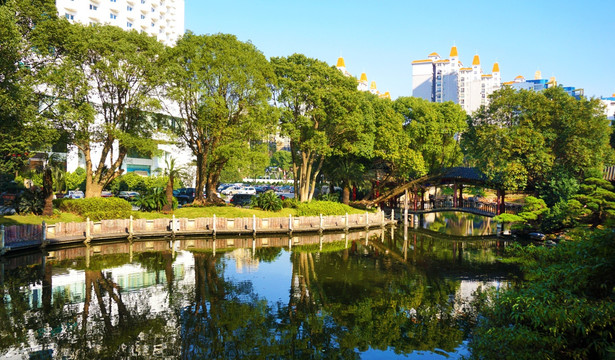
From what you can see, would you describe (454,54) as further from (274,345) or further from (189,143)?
(274,345)

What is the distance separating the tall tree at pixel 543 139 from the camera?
40719mm

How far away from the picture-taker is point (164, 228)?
37281 mm

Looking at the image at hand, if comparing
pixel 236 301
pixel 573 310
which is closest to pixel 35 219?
pixel 236 301

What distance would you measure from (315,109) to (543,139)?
72.1ft

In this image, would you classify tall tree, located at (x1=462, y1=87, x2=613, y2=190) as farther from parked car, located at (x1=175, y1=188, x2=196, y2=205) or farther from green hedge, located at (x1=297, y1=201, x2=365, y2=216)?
parked car, located at (x1=175, y1=188, x2=196, y2=205)

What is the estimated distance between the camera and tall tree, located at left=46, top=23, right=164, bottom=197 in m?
35.6

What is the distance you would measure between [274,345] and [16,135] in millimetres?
26400

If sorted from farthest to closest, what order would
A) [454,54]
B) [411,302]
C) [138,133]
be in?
1. [454,54]
2. [138,133]
3. [411,302]

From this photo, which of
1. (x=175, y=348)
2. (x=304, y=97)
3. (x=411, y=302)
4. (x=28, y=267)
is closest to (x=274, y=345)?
(x=175, y=348)

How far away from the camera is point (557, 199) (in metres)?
40.2

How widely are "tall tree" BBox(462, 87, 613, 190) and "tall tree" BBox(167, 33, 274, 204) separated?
23.1m

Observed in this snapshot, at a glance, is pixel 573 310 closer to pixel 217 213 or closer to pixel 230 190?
pixel 217 213

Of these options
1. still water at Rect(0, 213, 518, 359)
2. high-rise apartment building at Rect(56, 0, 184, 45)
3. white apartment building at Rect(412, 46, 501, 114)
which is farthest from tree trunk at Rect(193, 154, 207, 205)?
white apartment building at Rect(412, 46, 501, 114)

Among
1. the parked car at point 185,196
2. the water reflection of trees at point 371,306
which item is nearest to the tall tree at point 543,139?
the water reflection of trees at point 371,306
